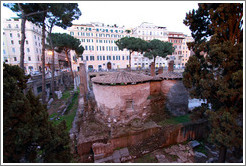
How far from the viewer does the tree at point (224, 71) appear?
11.3ft

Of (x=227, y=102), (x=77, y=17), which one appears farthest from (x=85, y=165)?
(x=77, y=17)

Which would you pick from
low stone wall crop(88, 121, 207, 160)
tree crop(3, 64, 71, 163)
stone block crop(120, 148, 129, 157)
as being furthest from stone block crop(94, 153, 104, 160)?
tree crop(3, 64, 71, 163)

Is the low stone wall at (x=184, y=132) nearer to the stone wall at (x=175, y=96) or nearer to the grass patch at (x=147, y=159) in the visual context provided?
the grass patch at (x=147, y=159)

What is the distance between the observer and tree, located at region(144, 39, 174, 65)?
27.1 metres

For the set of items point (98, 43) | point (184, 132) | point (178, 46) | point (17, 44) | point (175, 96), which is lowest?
point (184, 132)

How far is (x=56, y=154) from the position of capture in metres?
3.33

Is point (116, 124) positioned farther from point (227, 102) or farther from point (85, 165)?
point (227, 102)

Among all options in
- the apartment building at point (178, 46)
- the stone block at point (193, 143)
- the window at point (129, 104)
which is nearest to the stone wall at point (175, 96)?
the stone block at point (193, 143)

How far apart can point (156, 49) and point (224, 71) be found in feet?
83.1

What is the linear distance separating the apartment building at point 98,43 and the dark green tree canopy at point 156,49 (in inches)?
467

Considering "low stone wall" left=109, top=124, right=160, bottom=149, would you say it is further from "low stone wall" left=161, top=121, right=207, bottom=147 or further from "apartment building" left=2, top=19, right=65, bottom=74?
"apartment building" left=2, top=19, right=65, bottom=74

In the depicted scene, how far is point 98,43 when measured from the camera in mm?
35938

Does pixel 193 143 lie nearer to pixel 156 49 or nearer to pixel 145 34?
pixel 156 49

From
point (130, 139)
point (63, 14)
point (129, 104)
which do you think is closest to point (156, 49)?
point (63, 14)
